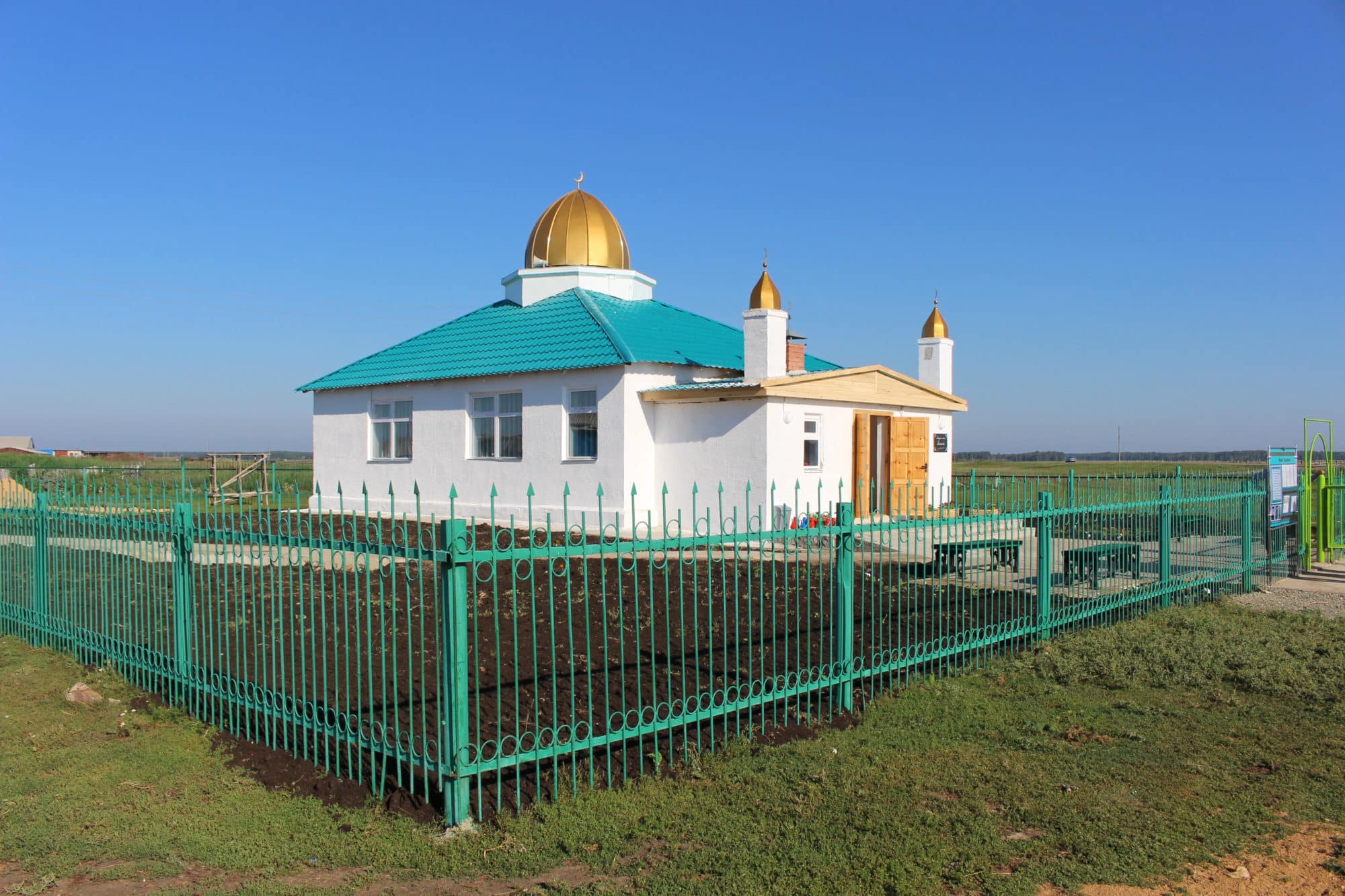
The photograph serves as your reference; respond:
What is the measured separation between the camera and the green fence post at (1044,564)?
323 inches

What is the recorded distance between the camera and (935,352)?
2055 cm

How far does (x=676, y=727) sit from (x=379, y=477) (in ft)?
53.7

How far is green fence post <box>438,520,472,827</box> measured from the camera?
4.34m

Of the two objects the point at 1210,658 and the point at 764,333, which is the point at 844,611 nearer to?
the point at 1210,658

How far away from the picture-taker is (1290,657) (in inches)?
300

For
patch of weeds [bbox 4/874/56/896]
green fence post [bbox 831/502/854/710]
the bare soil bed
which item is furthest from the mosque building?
patch of weeds [bbox 4/874/56/896]

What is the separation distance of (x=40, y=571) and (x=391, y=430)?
12.9 metres

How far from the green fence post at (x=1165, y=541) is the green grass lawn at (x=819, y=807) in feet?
10.7

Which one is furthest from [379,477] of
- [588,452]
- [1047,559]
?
[1047,559]

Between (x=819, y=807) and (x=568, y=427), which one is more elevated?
(x=568, y=427)

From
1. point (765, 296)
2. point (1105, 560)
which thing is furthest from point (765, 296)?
point (1105, 560)

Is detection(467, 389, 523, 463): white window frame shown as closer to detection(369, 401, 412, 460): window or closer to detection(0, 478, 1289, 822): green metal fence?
detection(369, 401, 412, 460): window

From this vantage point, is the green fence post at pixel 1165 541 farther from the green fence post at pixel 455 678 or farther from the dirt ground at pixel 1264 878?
the green fence post at pixel 455 678

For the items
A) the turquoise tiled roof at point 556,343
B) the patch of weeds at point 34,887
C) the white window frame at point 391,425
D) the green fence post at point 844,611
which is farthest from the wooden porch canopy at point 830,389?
the patch of weeds at point 34,887
